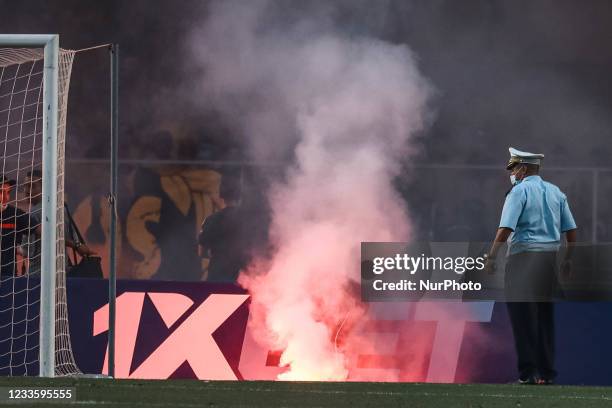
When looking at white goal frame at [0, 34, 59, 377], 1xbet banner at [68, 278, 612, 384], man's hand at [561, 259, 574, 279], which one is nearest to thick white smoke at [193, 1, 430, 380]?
1xbet banner at [68, 278, 612, 384]

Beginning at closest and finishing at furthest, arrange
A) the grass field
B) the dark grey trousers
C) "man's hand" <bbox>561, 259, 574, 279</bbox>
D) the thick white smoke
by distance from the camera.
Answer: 1. the grass field
2. the dark grey trousers
3. "man's hand" <bbox>561, 259, 574, 279</bbox>
4. the thick white smoke

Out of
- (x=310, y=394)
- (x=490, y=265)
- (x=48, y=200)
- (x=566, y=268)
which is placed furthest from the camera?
(x=566, y=268)

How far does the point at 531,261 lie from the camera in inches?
298

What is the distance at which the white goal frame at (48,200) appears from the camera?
733cm

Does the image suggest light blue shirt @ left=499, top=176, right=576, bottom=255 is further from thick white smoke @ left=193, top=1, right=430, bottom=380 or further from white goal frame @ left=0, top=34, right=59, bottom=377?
white goal frame @ left=0, top=34, right=59, bottom=377

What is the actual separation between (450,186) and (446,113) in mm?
1244

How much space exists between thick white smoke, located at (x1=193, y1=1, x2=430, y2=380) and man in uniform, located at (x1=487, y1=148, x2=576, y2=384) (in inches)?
46.5

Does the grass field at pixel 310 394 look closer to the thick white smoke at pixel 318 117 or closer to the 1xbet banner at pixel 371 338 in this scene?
the 1xbet banner at pixel 371 338

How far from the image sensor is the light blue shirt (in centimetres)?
749

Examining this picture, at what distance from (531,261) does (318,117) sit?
19.0ft

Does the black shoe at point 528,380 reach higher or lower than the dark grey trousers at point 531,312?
lower

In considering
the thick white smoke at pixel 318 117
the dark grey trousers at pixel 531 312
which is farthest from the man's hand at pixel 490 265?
the thick white smoke at pixel 318 117

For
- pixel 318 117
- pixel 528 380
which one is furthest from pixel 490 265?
pixel 318 117

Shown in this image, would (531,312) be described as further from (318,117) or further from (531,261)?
(318,117)
